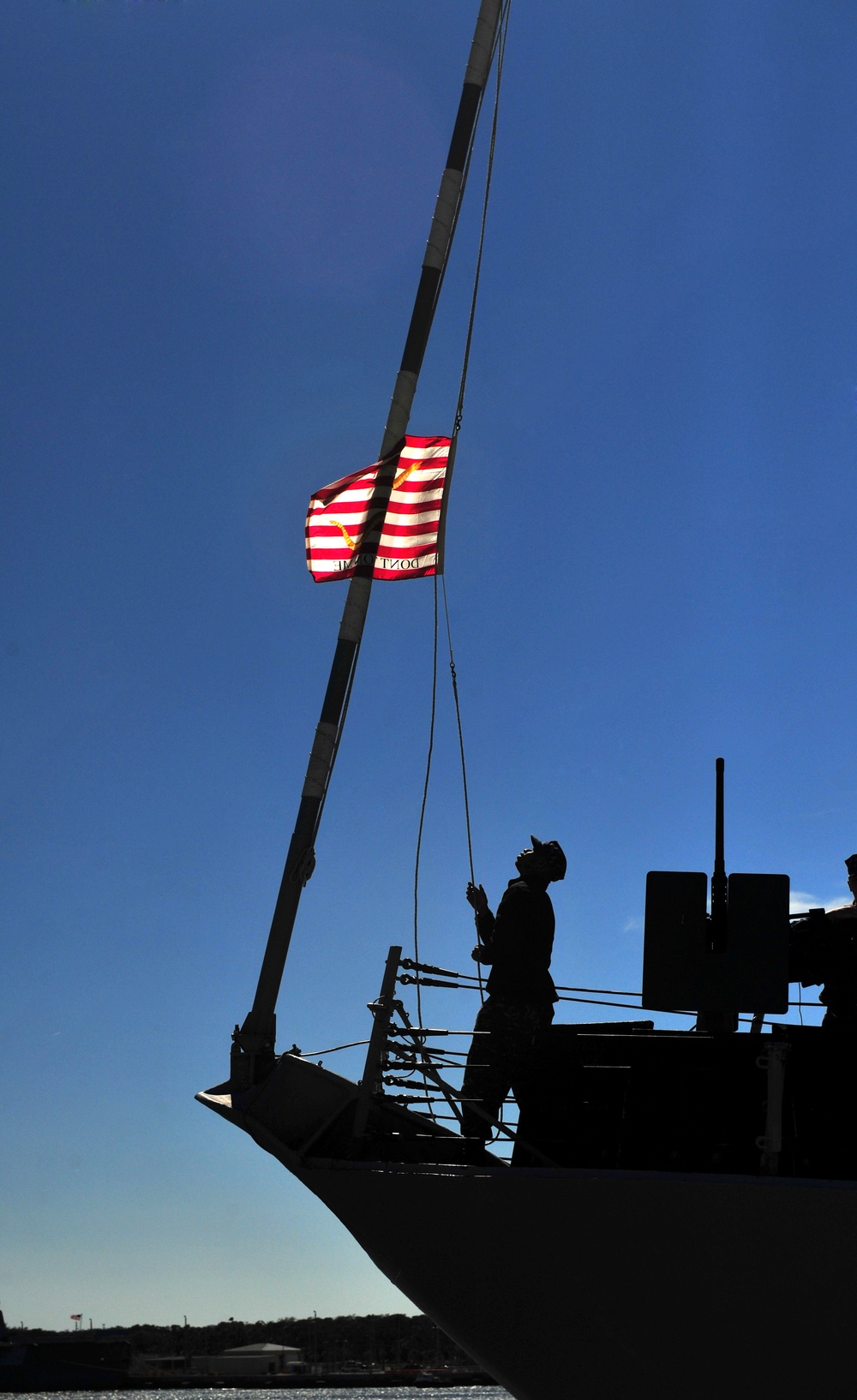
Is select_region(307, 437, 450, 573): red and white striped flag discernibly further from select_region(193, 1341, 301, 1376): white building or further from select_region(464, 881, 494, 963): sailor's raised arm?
select_region(193, 1341, 301, 1376): white building

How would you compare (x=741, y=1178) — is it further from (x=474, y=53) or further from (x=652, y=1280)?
(x=474, y=53)

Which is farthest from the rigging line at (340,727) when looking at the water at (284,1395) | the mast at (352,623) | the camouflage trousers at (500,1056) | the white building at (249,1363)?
the white building at (249,1363)

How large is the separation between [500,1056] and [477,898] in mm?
1375

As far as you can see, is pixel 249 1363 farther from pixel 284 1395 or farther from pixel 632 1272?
pixel 632 1272

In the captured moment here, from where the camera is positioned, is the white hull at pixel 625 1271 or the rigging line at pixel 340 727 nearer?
the white hull at pixel 625 1271

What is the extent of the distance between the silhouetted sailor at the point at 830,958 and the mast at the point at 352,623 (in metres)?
3.81

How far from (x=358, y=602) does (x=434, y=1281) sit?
16.8ft

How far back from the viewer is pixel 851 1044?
825cm

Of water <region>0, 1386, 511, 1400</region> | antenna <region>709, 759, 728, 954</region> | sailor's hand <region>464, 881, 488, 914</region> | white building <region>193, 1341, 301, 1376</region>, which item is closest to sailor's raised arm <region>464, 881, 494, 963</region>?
sailor's hand <region>464, 881, 488, 914</region>

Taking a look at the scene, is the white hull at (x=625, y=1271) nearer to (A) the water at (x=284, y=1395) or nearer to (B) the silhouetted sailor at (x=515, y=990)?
(B) the silhouetted sailor at (x=515, y=990)

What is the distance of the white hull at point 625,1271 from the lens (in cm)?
757

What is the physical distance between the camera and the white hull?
757cm

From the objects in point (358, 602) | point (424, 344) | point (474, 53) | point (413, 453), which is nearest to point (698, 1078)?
point (358, 602)

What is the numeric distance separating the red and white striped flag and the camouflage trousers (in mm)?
3739
